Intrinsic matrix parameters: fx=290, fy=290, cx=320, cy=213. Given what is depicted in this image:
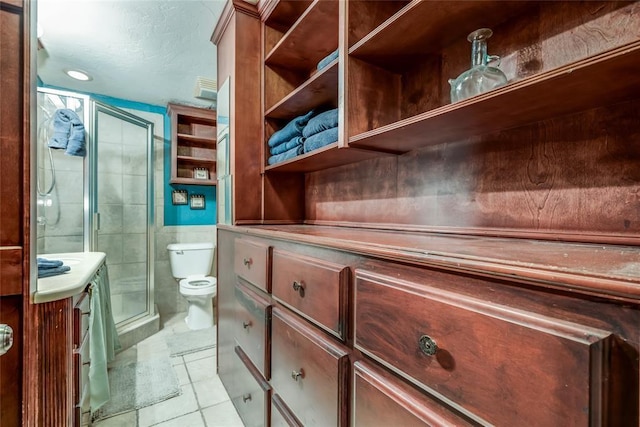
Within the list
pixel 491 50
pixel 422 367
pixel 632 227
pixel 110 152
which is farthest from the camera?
A: pixel 110 152

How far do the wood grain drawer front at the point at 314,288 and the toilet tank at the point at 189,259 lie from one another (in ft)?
6.83

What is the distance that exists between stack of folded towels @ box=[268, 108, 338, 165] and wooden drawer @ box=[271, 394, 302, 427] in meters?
1.02

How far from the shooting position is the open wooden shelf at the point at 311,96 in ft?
4.14

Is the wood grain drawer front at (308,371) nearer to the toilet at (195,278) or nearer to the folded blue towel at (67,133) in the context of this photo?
the toilet at (195,278)

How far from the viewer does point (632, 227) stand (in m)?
0.66

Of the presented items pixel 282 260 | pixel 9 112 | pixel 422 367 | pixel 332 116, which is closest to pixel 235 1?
pixel 332 116

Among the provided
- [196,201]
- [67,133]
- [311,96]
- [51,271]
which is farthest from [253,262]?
[196,201]

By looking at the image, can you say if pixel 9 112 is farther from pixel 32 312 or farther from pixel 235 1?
pixel 235 1

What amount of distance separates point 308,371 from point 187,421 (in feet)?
3.45

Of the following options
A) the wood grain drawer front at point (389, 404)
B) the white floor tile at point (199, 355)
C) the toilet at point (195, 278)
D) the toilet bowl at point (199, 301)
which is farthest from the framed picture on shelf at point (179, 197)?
the wood grain drawer front at point (389, 404)

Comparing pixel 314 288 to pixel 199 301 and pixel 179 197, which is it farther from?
pixel 179 197

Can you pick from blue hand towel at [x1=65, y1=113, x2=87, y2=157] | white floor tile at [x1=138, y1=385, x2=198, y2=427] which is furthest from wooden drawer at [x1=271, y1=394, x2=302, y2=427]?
blue hand towel at [x1=65, y1=113, x2=87, y2=157]

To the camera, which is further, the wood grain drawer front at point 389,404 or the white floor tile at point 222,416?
the white floor tile at point 222,416

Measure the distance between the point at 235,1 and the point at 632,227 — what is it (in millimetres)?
1910
